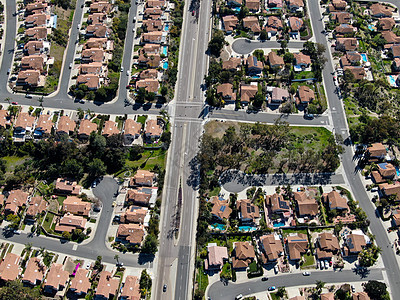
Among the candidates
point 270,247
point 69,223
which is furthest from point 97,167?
point 270,247

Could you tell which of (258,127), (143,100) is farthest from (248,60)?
(143,100)

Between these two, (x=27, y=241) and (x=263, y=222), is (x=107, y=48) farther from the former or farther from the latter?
(x=263, y=222)

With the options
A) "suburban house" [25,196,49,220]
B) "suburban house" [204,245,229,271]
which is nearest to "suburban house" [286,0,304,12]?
"suburban house" [204,245,229,271]

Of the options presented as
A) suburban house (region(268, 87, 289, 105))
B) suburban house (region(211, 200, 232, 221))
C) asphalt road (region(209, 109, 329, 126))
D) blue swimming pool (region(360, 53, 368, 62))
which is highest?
blue swimming pool (region(360, 53, 368, 62))

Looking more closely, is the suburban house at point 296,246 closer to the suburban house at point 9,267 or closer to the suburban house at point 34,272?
the suburban house at point 34,272

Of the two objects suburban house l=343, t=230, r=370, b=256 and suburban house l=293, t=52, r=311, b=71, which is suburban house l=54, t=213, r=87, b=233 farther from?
suburban house l=293, t=52, r=311, b=71

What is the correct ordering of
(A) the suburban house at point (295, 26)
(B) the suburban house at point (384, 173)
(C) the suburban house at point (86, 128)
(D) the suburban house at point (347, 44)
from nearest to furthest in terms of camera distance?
(B) the suburban house at point (384, 173)
(C) the suburban house at point (86, 128)
(D) the suburban house at point (347, 44)
(A) the suburban house at point (295, 26)

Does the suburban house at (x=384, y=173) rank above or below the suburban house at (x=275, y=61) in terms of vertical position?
below

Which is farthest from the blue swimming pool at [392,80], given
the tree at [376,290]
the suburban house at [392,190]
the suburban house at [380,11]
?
the tree at [376,290]
